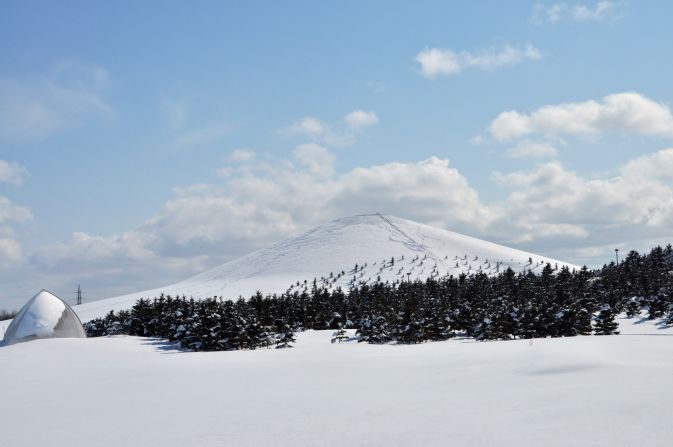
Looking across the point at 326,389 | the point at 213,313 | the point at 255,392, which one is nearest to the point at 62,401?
the point at 255,392

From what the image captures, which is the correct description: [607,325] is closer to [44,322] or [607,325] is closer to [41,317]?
[44,322]

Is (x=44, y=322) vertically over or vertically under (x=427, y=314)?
over

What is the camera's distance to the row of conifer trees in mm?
75312

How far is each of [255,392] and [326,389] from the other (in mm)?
3328

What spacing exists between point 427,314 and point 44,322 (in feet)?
174

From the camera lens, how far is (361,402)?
2206 centimetres

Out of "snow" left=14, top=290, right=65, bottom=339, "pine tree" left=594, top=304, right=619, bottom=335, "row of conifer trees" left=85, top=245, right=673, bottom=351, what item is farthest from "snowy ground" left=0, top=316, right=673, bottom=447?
"pine tree" left=594, top=304, right=619, bottom=335

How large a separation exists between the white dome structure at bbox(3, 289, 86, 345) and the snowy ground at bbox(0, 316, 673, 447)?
27458 mm

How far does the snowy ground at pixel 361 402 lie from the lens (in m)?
15.7

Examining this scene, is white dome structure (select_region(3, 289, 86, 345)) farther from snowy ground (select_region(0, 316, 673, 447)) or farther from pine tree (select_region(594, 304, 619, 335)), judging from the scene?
pine tree (select_region(594, 304, 619, 335))

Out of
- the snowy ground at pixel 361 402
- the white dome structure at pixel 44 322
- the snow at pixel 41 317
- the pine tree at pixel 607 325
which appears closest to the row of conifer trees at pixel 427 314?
the pine tree at pixel 607 325

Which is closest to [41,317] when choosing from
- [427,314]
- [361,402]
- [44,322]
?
[44,322]

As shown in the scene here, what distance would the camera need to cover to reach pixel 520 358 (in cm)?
3319

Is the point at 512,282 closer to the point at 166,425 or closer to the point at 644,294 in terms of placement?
the point at 644,294
